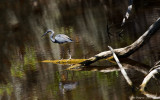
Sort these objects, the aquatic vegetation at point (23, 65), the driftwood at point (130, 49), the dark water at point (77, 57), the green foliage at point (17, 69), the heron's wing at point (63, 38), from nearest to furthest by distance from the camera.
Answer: the dark water at point (77, 57) → the driftwood at point (130, 49) → the green foliage at point (17, 69) → the aquatic vegetation at point (23, 65) → the heron's wing at point (63, 38)

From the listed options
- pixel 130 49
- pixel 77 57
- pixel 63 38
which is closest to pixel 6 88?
pixel 63 38

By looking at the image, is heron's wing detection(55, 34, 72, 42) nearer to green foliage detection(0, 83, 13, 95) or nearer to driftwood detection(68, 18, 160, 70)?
driftwood detection(68, 18, 160, 70)

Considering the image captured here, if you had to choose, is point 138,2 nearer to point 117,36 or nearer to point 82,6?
point 82,6

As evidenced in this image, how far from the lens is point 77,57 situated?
52.4 feet

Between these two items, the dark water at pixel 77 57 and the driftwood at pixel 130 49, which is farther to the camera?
the driftwood at pixel 130 49

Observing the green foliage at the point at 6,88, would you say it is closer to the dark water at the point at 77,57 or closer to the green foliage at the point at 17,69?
the dark water at the point at 77,57

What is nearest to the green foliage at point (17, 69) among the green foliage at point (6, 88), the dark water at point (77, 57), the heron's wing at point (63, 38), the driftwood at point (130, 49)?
the dark water at point (77, 57)

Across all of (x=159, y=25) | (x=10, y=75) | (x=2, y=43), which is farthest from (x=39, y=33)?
(x=159, y=25)

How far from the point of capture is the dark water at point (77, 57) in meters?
11.3

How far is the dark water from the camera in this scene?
11305 mm

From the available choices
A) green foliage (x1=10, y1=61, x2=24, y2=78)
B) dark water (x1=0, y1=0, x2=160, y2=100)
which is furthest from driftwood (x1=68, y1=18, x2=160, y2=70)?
green foliage (x1=10, y1=61, x2=24, y2=78)

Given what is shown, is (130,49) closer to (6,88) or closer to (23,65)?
(6,88)

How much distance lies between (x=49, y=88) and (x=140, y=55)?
437 centimetres

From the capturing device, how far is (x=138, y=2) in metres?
31.9
